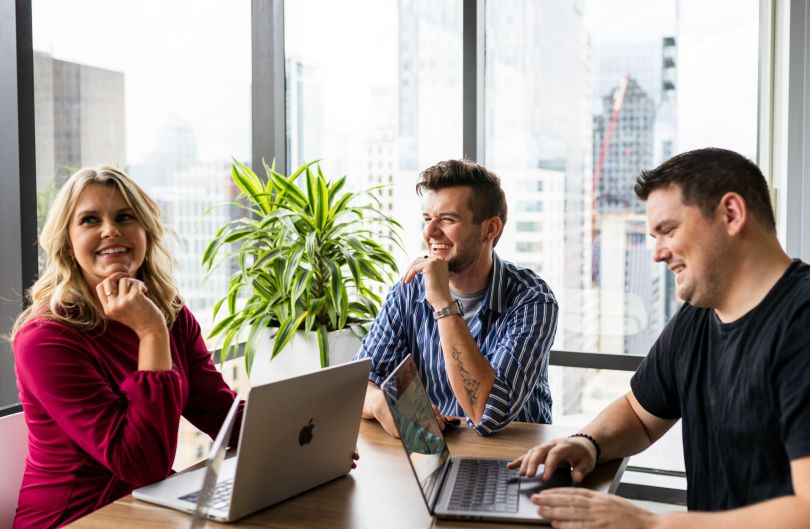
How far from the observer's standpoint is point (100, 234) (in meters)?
1.90

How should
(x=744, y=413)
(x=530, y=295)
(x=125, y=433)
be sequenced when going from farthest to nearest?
(x=530, y=295) < (x=125, y=433) < (x=744, y=413)

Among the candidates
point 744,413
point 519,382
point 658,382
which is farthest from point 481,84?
point 744,413

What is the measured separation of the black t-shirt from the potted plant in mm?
1699

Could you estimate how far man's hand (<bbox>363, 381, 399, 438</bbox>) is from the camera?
1966 mm

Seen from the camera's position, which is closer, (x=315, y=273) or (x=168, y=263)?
(x=168, y=263)

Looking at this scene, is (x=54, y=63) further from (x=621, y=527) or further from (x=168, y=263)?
(x=621, y=527)

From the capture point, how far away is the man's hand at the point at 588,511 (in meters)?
1.33

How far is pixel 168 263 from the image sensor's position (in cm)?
218

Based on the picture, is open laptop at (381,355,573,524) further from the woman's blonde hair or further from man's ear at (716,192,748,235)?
the woman's blonde hair

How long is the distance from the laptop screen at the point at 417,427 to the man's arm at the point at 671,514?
0.77 feet

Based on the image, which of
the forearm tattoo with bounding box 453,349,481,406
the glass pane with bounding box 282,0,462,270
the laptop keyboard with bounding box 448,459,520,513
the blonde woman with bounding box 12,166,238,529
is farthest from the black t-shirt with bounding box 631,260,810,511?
the glass pane with bounding box 282,0,462,270

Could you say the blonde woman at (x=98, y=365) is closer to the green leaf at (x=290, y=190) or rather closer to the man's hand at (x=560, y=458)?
the man's hand at (x=560, y=458)

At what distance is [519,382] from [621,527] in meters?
0.86

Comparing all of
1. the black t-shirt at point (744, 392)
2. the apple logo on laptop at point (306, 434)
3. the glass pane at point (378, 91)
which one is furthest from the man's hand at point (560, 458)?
the glass pane at point (378, 91)
